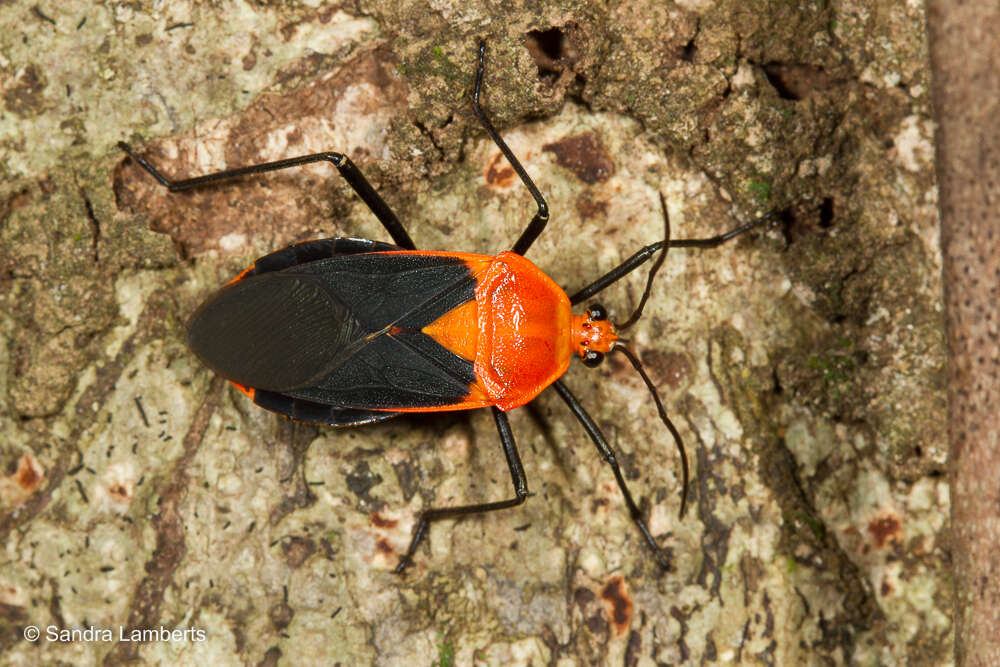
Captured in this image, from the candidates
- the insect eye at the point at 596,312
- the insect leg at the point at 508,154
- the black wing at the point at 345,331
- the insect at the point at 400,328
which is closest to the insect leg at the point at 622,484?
the insect at the point at 400,328

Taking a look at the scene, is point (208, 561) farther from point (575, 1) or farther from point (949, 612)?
point (949, 612)

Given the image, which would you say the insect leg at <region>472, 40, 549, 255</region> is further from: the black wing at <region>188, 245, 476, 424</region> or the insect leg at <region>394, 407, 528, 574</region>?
the insect leg at <region>394, 407, 528, 574</region>

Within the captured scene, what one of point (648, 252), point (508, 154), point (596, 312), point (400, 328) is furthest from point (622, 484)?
point (508, 154)

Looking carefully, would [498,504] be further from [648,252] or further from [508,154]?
[508,154]

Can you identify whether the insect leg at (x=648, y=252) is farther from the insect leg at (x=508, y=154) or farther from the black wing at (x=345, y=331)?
the black wing at (x=345, y=331)

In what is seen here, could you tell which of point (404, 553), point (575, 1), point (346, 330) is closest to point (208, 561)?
point (404, 553)

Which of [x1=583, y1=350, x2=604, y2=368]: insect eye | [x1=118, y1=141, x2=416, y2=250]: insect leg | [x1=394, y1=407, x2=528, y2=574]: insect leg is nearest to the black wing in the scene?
[x1=118, y1=141, x2=416, y2=250]: insect leg

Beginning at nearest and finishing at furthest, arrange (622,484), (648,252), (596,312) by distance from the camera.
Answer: (622,484)
(648,252)
(596,312)
